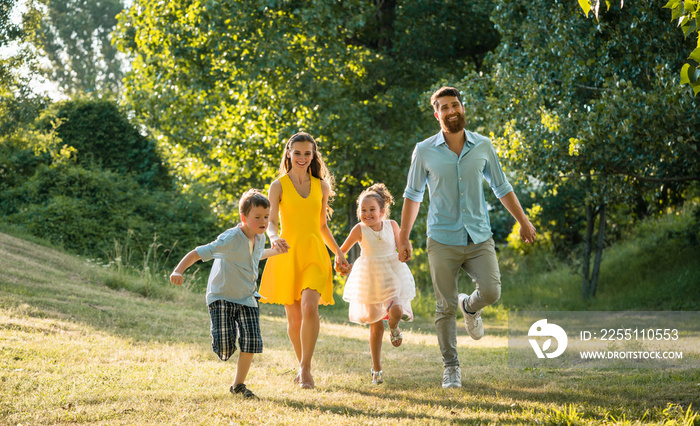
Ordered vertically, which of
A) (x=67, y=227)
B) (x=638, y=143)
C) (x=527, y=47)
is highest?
(x=527, y=47)

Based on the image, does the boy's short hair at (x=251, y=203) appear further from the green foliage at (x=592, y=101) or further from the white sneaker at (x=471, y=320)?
the green foliage at (x=592, y=101)

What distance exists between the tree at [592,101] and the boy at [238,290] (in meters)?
5.89

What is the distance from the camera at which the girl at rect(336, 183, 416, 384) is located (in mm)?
5918

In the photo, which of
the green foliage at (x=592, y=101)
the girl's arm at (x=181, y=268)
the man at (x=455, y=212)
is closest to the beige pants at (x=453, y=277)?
the man at (x=455, y=212)

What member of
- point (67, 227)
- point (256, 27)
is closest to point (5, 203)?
point (67, 227)

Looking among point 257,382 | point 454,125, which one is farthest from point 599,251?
point 257,382

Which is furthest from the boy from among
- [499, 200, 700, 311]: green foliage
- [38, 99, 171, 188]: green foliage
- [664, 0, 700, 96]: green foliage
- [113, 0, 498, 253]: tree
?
[38, 99, 171, 188]: green foliage

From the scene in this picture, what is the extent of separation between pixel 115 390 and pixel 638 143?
756 cm

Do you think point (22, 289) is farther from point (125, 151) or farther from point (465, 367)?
point (125, 151)

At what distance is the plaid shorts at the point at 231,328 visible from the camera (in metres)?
5.01

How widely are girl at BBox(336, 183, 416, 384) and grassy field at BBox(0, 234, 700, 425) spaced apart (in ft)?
1.57

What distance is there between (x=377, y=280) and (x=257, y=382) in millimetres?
1317

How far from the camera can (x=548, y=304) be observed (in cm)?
1456

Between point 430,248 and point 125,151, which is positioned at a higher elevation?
point 125,151
